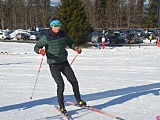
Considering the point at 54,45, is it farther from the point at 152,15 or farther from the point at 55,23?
the point at 152,15

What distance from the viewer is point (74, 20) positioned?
3322cm

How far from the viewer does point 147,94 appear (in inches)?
335

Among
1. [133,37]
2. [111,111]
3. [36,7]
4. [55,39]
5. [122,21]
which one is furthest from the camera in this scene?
[36,7]

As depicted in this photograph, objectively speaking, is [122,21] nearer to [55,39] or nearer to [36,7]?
[36,7]

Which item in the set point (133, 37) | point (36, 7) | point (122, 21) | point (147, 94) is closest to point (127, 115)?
point (147, 94)

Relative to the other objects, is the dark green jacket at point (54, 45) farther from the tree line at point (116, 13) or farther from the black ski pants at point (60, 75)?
the tree line at point (116, 13)

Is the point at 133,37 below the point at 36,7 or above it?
below

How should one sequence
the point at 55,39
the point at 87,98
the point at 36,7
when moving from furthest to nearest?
the point at 36,7 → the point at 87,98 → the point at 55,39

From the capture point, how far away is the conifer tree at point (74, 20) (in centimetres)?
3312

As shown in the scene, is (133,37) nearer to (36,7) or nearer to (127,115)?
(127,115)

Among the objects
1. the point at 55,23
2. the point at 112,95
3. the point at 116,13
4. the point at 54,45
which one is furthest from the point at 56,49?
the point at 116,13

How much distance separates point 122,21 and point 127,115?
73134 millimetres

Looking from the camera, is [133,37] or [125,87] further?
[133,37]

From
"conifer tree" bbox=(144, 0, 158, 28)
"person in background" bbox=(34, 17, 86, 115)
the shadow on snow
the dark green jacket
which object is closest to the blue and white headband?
"person in background" bbox=(34, 17, 86, 115)
